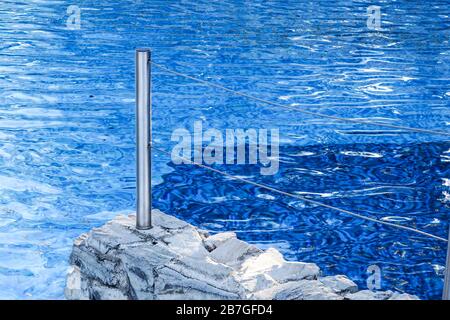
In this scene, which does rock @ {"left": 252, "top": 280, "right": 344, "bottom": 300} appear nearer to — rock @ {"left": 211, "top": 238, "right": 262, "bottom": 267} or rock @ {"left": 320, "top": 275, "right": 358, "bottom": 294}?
rock @ {"left": 320, "top": 275, "right": 358, "bottom": 294}

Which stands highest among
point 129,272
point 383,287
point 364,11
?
point 364,11

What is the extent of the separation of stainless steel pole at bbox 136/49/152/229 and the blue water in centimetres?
73

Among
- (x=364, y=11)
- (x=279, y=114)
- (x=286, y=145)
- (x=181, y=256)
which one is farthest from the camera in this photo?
(x=364, y=11)

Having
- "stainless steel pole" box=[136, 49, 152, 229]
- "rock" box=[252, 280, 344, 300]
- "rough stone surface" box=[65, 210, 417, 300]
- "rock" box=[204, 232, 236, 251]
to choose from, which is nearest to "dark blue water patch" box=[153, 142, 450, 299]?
"rock" box=[204, 232, 236, 251]

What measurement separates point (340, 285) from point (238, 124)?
358 centimetres

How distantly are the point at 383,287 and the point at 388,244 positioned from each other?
1.65 feet

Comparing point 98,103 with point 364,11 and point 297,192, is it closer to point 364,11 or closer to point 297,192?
point 297,192

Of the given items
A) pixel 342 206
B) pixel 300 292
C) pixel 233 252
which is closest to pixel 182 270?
pixel 233 252

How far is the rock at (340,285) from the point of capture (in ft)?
10.3

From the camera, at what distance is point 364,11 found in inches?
476

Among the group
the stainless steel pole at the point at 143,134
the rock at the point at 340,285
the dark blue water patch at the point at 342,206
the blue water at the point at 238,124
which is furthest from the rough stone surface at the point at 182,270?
the dark blue water patch at the point at 342,206

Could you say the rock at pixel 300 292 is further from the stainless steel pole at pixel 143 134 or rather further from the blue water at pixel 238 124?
the blue water at pixel 238 124
